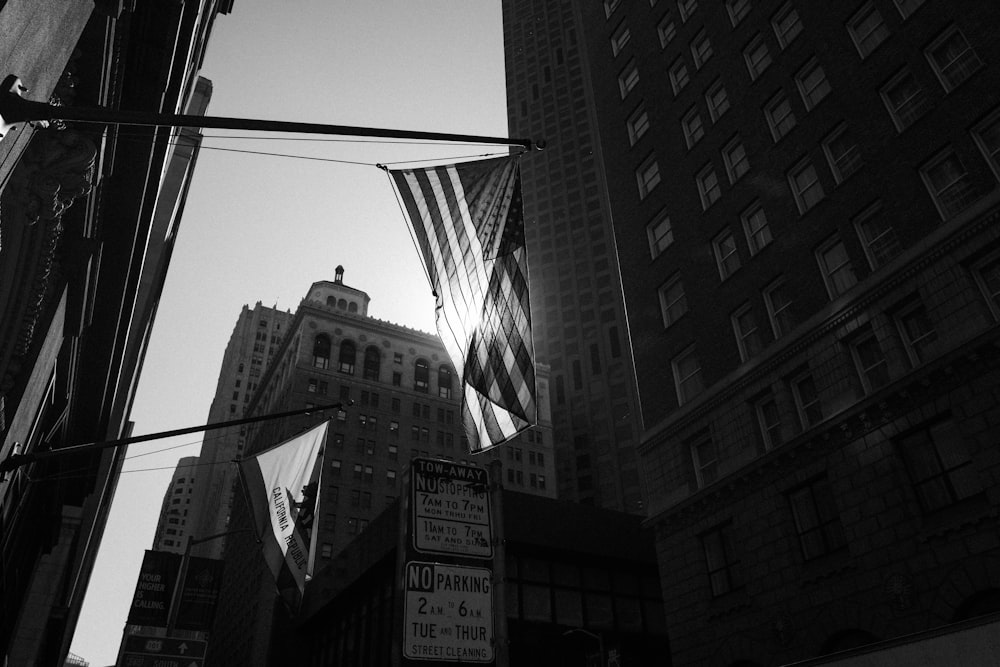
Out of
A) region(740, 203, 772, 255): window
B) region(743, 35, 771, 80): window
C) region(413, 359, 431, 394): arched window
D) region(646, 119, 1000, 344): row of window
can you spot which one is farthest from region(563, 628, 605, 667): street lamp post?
region(413, 359, 431, 394): arched window

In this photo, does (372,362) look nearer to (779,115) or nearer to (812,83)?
(779,115)

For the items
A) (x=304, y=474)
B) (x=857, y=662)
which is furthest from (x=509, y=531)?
(x=857, y=662)

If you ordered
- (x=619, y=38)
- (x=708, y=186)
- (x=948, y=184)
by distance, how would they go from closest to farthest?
(x=948, y=184)
(x=708, y=186)
(x=619, y=38)

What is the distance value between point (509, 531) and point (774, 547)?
33.0ft

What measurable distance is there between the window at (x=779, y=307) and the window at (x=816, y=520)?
574 cm

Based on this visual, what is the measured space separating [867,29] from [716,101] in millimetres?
7319

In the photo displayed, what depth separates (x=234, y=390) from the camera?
169 metres

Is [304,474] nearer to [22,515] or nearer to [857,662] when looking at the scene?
[22,515]

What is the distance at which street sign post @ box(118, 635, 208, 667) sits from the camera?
1955cm

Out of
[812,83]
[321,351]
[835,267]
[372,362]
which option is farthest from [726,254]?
[321,351]

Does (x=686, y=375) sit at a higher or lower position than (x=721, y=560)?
higher

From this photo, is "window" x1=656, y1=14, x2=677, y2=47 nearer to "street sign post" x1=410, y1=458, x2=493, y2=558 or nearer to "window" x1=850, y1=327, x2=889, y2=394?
"window" x1=850, y1=327, x2=889, y2=394

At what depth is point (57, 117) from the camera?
6.45 m

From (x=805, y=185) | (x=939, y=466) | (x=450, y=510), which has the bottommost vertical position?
(x=450, y=510)
